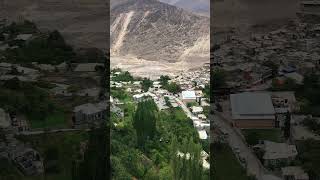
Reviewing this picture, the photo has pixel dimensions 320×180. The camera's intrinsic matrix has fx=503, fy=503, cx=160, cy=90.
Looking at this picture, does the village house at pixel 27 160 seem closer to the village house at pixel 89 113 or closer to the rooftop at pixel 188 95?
the village house at pixel 89 113

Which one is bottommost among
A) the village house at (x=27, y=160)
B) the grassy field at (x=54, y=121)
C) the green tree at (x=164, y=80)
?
the village house at (x=27, y=160)

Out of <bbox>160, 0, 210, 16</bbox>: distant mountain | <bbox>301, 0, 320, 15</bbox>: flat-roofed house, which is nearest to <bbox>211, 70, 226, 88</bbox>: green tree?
<bbox>160, 0, 210, 16</bbox>: distant mountain

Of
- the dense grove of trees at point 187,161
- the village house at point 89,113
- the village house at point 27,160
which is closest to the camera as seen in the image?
the village house at point 27,160

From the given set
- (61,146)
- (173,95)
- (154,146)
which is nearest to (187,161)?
(154,146)

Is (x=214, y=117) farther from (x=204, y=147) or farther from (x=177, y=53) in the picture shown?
(x=177, y=53)

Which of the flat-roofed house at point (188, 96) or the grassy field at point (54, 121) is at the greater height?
the flat-roofed house at point (188, 96)

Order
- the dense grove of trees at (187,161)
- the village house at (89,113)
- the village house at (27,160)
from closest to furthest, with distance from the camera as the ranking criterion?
the village house at (27,160), the village house at (89,113), the dense grove of trees at (187,161)

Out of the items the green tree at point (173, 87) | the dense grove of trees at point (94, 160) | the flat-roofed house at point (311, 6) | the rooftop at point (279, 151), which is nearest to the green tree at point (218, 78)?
the green tree at point (173, 87)
